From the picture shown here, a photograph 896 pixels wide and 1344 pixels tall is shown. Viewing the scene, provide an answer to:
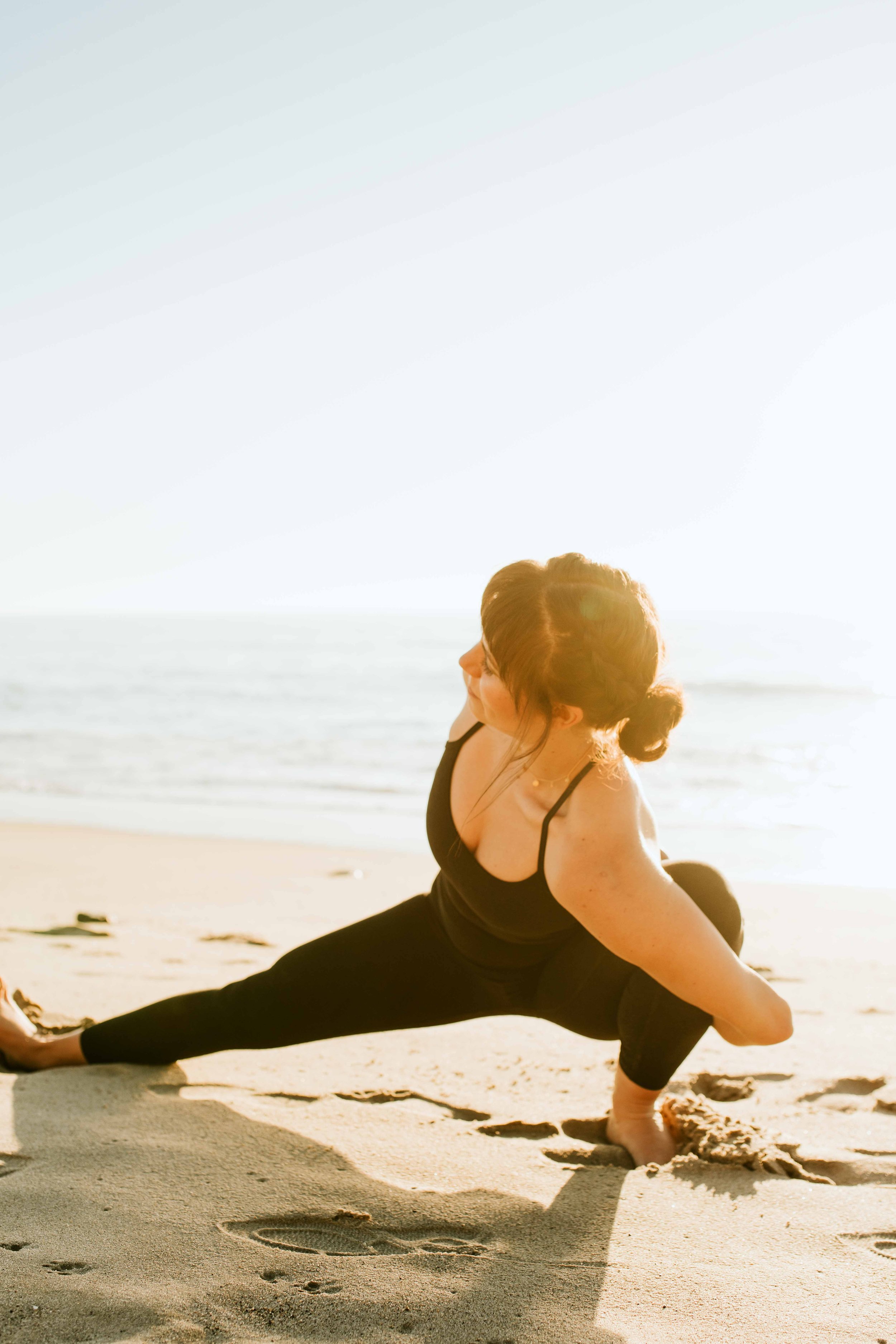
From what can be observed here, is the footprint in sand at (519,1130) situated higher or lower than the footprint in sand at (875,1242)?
lower

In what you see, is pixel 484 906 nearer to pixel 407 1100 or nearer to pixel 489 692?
pixel 489 692

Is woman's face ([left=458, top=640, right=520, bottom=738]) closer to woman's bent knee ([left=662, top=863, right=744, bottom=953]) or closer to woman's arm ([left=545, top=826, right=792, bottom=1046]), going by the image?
woman's arm ([left=545, top=826, right=792, bottom=1046])

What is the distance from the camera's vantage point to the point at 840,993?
394cm

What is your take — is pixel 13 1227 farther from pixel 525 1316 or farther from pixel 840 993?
pixel 840 993

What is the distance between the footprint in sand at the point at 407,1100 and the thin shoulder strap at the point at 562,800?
1121 millimetres

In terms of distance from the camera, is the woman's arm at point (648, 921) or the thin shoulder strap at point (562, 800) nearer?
the woman's arm at point (648, 921)

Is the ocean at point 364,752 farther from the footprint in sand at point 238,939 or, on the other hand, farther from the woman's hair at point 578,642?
the footprint in sand at point 238,939

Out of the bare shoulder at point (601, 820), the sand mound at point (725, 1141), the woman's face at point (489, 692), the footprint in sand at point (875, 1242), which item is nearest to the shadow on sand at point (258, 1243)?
the sand mound at point (725, 1141)

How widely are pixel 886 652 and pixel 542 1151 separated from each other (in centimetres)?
4090

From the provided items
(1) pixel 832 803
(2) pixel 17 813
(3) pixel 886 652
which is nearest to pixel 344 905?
(2) pixel 17 813

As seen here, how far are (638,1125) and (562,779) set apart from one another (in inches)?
42.6

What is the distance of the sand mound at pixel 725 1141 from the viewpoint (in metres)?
2.35

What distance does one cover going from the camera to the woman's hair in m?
1.75

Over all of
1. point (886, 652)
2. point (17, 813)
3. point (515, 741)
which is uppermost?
point (886, 652)
